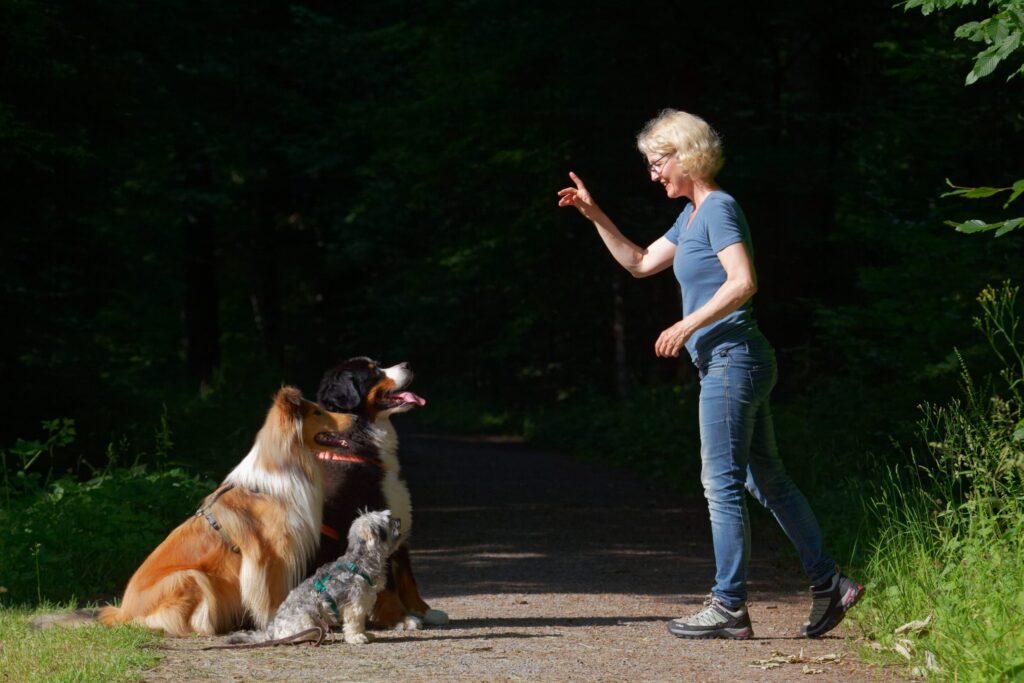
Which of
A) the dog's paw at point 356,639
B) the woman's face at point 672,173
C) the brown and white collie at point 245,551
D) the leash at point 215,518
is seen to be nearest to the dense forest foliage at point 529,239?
the woman's face at point 672,173

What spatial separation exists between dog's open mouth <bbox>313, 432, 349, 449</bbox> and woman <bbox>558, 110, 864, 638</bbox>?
6.18 ft

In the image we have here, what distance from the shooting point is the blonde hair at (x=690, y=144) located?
6262 millimetres

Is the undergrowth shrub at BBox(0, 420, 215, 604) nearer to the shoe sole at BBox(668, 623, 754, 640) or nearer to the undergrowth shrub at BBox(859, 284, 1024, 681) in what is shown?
the shoe sole at BBox(668, 623, 754, 640)

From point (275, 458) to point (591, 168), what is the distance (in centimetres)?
1397

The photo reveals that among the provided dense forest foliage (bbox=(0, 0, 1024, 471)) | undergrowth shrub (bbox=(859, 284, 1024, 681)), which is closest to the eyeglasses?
undergrowth shrub (bbox=(859, 284, 1024, 681))

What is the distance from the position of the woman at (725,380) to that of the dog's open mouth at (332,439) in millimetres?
1885

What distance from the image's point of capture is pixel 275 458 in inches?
254

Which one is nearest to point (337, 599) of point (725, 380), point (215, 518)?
point (215, 518)

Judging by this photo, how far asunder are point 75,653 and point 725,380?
3.32 metres

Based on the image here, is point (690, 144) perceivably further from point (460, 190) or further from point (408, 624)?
point (460, 190)

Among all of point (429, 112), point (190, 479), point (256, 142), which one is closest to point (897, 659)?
point (190, 479)

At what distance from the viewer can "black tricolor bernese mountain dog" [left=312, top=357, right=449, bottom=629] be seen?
6.75 m

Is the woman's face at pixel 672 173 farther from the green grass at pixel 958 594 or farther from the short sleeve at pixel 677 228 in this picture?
the green grass at pixel 958 594

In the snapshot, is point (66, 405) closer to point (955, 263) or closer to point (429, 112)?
point (955, 263)
